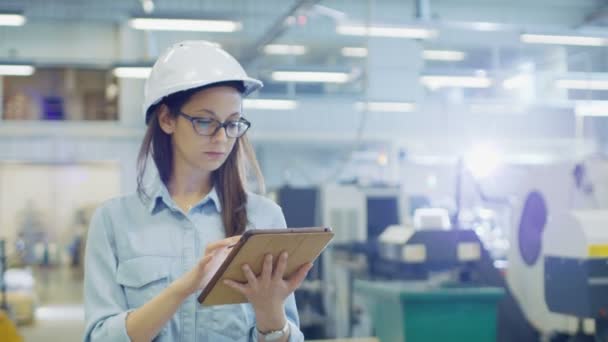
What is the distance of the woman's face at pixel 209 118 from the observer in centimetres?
121

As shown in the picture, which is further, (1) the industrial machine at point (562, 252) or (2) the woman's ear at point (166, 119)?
(1) the industrial machine at point (562, 252)

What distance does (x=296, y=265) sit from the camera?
1.16m

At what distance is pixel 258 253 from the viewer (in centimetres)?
107

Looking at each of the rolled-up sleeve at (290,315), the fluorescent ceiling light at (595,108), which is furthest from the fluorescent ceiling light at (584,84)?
the rolled-up sleeve at (290,315)

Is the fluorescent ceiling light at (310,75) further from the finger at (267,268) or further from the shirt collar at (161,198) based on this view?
the finger at (267,268)

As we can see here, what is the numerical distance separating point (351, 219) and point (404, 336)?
8.68 feet

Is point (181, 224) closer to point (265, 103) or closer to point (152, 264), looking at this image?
point (152, 264)

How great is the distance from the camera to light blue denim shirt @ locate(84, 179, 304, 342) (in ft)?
3.96

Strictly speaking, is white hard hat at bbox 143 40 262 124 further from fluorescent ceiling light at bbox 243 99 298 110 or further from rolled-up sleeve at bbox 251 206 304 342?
fluorescent ceiling light at bbox 243 99 298 110

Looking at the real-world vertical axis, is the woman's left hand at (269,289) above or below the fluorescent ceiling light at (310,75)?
below

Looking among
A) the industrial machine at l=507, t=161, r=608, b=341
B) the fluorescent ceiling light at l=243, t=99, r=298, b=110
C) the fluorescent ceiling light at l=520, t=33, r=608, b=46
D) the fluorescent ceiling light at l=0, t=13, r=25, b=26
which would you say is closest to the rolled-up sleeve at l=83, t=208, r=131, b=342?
the industrial machine at l=507, t=161, r=608, b=341

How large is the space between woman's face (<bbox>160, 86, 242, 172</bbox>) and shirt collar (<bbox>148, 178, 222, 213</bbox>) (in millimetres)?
70

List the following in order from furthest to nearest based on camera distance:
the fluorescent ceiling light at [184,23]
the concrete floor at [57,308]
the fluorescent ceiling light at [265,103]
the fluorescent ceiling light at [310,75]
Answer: the fluorescent ceiling light at [265,103]
the fluorescent ceiling light at [310,75]
the concrete floor at [57,308]
the fluorescent ceiling light at [184,23]

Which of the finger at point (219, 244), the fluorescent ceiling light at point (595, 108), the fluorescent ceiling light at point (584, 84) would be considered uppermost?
the fluorescent ceiling light at point (584, 84)
